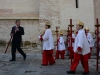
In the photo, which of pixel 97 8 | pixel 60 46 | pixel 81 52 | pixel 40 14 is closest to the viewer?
pixel 81 52

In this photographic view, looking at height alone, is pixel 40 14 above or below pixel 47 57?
above

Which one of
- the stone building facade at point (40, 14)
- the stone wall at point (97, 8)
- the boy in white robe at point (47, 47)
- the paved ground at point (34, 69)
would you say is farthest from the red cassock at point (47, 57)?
the stone wall at point (97, 8)

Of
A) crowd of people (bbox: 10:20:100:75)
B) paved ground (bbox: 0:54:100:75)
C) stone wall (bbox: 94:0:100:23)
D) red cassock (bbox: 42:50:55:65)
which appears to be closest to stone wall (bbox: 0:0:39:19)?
crowd of people (bbox: 10:20:100:75)

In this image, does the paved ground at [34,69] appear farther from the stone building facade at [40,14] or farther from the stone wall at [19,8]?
the stone wall at [19,8]

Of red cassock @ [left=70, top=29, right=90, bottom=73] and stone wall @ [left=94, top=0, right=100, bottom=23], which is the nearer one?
red cassock @ [left=70, top=29, right=90, bottom=73]

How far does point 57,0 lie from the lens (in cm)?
1380

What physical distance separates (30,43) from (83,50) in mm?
8123

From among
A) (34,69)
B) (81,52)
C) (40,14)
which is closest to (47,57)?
(34,69)

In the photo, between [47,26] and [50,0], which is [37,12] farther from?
[47,26]

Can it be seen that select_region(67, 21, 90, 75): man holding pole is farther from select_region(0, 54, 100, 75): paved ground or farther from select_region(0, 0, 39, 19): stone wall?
select_region(0, 0, 39, 19): stone wall

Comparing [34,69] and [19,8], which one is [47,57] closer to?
[34,69]

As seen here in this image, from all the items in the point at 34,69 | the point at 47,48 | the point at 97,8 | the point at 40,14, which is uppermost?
the point at 97,8

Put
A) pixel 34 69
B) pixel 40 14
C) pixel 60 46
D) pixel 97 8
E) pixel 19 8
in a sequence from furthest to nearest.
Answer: pixel 97 8, pixel 19 8, pixel 40 14, pixel 60 46, pixel 34 69

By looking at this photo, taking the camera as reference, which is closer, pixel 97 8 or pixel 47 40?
pixel 47 40
